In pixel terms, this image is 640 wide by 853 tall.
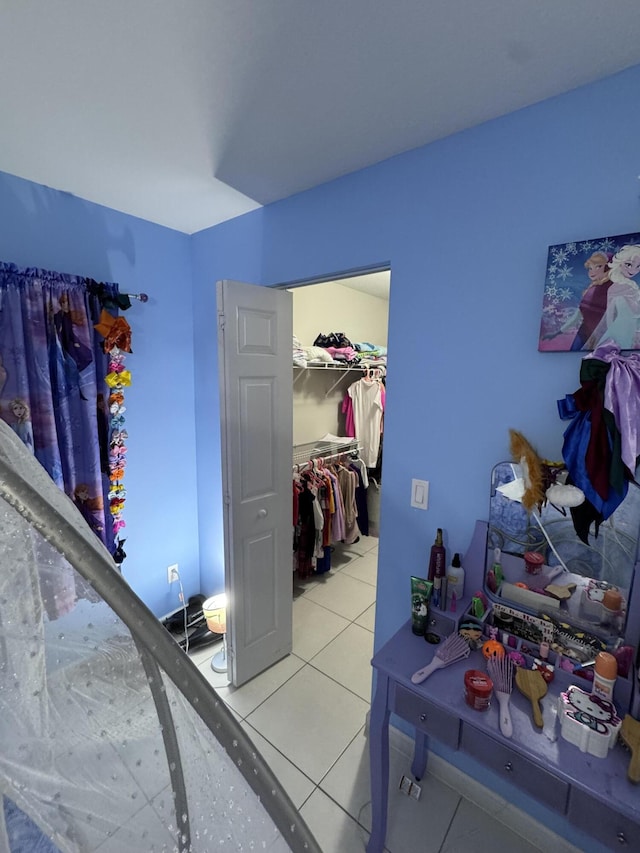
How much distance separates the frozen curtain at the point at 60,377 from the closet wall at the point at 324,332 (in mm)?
1491

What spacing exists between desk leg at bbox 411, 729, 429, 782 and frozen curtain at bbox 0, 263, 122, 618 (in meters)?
1.83

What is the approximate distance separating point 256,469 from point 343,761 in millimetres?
1383

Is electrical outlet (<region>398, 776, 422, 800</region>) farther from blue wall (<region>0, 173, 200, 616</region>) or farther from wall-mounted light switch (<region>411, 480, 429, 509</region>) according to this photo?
blue wall (<region>0, 173, 200, 616</region>)

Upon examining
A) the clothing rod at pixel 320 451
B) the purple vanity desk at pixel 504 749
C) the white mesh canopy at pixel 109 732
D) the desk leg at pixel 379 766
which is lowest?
the desk leg at pixel 379 766

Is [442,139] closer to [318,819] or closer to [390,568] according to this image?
[390,568]

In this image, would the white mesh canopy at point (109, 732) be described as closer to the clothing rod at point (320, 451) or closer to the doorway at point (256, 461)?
the doorway at point (256, 461)

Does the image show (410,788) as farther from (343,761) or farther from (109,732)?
(109,732)

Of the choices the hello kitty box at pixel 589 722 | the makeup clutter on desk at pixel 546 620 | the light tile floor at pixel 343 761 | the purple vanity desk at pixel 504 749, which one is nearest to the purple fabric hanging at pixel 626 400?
the makeup clutter on desk at pixel 546 620

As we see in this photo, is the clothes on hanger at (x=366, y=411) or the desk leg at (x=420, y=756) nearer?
the desk leg at (x=420, y=756)

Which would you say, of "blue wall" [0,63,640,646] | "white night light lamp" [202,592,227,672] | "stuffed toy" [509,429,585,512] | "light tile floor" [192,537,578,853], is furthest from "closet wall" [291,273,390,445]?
"stuffed toy" [509,429,585,512]

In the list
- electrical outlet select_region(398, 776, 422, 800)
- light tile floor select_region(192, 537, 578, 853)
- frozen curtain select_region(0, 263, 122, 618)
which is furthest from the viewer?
frozen curtain select_region(0, 263, 122, 618)

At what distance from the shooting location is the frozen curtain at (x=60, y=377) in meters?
1.64

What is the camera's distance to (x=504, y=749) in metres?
1.00

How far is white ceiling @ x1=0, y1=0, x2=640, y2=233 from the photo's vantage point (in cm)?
88
